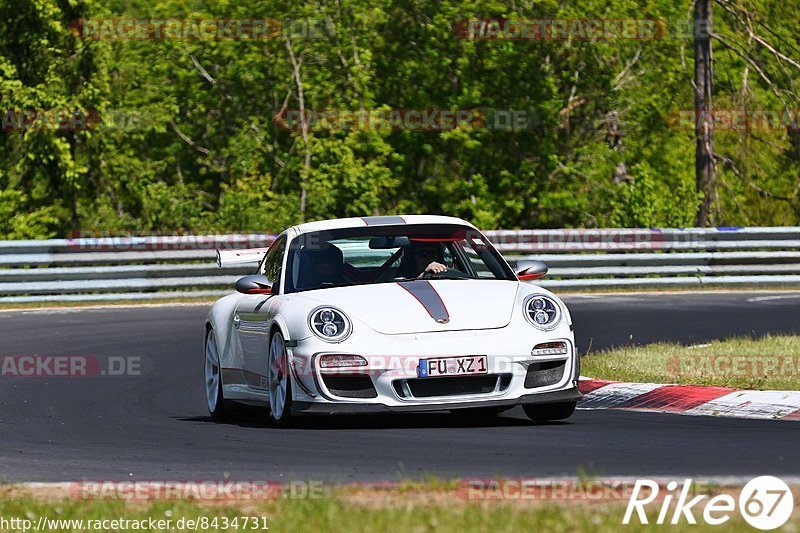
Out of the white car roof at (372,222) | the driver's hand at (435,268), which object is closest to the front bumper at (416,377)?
the driver's hand at (435,268)

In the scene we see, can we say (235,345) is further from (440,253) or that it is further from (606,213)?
(606,213)

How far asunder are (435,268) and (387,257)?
39 centimetres

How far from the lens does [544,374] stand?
9523 mm

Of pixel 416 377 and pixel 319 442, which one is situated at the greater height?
pixel 416 377

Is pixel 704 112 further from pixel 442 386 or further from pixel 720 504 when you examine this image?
pixel 720 504

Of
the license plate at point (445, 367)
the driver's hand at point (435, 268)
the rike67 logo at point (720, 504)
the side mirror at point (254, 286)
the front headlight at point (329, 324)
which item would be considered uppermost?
the rike67 logo at point (720, 504)

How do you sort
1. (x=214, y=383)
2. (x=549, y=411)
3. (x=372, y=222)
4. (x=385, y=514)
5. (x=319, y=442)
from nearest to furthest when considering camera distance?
(x=385, y=514), (x=319, y=442), (x=549, y=411), (x=372, y=222), (x=214, y=383)

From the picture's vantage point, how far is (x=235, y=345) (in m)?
10.9

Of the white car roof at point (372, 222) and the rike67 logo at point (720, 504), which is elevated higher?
the rike67 logo at point (720, 504)

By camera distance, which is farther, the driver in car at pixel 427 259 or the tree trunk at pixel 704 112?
the tree trunk at pixel 704 112

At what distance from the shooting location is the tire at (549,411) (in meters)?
9.78

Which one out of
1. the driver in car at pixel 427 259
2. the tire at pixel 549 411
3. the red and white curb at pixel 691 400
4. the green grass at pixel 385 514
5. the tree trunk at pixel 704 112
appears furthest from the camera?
the tree trunk at pixel 704 112

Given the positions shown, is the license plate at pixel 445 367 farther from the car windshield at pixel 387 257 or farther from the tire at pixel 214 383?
the tire at pixel 214 383

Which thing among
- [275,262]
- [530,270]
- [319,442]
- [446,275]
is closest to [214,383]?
[275,262]
